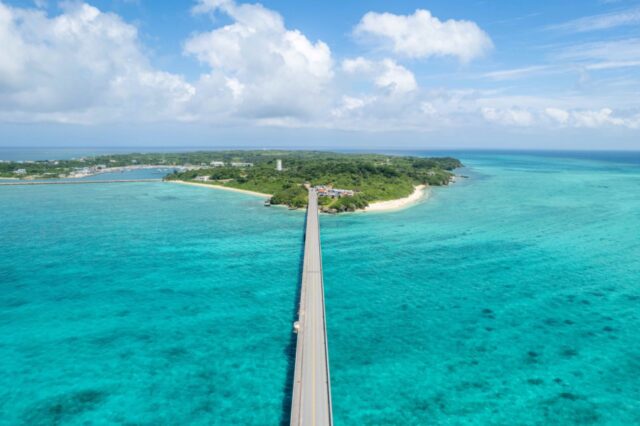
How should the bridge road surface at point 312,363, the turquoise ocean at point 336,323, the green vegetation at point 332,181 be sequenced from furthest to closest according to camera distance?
the green vegetation at point 332,181 → the turquoise ocean at point 336,323 → the bridge road surface at point 312,363

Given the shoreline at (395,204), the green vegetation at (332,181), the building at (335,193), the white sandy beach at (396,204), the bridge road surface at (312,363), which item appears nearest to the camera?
the bridge road surface at (312,363)

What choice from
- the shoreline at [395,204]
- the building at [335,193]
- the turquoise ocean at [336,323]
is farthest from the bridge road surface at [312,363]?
the building at [335,193]

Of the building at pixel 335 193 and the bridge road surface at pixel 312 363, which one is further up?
the building at pixel 335 193

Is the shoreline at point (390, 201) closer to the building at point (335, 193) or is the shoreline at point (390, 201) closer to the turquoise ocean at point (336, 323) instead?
the building at point (335, 193)

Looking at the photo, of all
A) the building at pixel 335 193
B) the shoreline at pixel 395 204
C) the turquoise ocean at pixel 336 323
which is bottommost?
the turquoise ocean at pixel 336 323

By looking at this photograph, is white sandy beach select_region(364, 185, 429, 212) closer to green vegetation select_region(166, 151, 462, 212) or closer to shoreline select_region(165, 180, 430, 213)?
shoreline select_region(165, 180, 430, 213)

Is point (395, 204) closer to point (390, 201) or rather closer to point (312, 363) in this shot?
point (390, 201)
